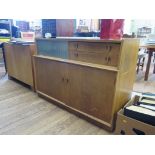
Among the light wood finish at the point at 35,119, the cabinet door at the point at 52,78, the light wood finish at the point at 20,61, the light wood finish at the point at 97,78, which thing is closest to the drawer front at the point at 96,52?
the light wood finish at the point at 97,78

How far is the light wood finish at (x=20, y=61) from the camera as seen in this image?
2.42 metres

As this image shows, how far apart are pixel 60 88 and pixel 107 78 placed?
2.40 feet

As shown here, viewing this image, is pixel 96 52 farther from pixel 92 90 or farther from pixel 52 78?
pixel 52 78

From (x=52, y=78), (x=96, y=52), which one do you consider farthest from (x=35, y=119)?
(x=96, y=52)

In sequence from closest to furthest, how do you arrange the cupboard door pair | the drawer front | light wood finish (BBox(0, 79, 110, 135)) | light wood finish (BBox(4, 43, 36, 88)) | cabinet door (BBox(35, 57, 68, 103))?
1. the drawer front
2. the cupboard door pair
3. light wood finish (BBox(0, 79, 110, 135))
4. cabinet door (BBox(35, 57, 68, 103))
5. light wood finish (BBox(4, 43, 36, 88))

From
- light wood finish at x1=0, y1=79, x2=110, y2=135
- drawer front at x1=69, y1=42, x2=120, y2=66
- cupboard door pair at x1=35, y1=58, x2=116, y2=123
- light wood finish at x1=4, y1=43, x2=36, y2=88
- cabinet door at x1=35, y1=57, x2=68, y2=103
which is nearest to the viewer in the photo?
drawer front at x1=69, y1=42, x2=120, y2=66

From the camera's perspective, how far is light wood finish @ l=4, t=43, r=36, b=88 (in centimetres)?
242

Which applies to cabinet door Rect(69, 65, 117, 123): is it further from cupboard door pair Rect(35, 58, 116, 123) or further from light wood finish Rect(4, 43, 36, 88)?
light wood finish Rect(4, 43, 36, 88)

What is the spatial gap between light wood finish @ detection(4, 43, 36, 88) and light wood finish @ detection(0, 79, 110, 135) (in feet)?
1.13

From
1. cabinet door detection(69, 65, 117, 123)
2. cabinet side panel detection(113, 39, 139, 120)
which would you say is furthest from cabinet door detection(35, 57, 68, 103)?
cabinet side panel detection(113, 39, 139, 120)

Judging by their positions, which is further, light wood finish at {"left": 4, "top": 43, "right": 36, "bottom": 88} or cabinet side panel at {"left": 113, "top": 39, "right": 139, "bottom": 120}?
light wood finish at {"left": 4, "top": 43, "right": 36, "bottom": 88}

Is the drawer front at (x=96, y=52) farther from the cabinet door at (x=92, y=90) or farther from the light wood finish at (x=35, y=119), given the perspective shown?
the light wood finish at (x=35, y=119)

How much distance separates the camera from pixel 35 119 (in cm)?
181
